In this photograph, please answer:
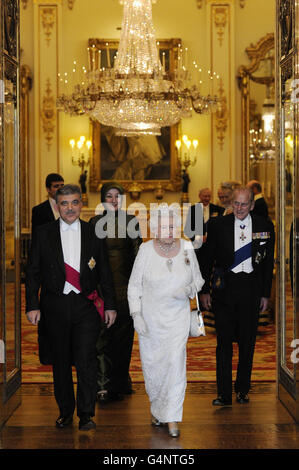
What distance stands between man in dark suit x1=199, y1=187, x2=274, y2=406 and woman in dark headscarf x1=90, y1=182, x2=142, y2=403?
641 mm

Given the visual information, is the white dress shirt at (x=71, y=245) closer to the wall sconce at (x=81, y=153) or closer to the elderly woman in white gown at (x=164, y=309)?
the elderly woman in white gown at (x=164, y=309)

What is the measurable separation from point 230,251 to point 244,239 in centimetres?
16

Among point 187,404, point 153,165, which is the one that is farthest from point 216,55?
point 187,404

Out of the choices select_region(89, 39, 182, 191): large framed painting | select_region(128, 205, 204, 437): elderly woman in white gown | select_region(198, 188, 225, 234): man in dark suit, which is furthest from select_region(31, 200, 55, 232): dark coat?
select_region(89, 39, 182, 191): large framed painting

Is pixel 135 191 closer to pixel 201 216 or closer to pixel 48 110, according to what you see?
pixel 48 110

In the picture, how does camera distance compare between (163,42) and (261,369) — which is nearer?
(261,369)

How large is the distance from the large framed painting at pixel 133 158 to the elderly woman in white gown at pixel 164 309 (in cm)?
981

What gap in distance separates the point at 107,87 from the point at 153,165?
4159 mm

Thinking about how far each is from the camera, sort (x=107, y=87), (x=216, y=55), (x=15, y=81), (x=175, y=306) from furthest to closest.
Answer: (x=216, y=55), (x=107, y=87), (x=15, y=81), (x=175, y=306)

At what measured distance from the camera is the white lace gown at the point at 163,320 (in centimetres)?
505

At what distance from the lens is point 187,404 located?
5883 millimetres

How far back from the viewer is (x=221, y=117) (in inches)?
580

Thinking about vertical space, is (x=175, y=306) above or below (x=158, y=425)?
above
